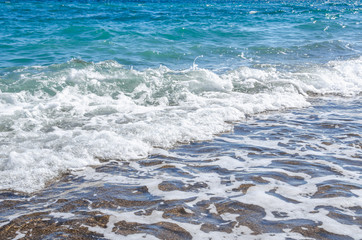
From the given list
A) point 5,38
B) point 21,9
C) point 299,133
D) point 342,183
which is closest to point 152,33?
point 5,38

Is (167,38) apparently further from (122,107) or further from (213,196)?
(213,196)

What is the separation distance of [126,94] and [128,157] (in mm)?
3182

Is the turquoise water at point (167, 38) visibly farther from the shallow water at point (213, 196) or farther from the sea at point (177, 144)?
the shallow water at point (213, 196)

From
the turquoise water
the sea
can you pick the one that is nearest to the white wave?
the sea

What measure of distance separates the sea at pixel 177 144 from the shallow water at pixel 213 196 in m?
0.02

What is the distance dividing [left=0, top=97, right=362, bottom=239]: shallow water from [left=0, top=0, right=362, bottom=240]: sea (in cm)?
2

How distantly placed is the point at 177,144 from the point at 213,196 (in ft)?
4.97

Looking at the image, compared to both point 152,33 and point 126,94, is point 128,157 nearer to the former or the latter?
point 126,94

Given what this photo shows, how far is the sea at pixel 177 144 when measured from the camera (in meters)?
3.17

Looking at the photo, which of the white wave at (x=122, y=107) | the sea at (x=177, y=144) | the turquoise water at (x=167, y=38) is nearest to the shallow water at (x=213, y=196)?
the sea at (x=177, y=144)

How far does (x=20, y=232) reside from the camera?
2971 millimetres

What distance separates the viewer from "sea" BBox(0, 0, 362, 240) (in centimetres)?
317

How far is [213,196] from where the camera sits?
3564mm

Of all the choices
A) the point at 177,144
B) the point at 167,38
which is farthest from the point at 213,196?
the point at 167,38
